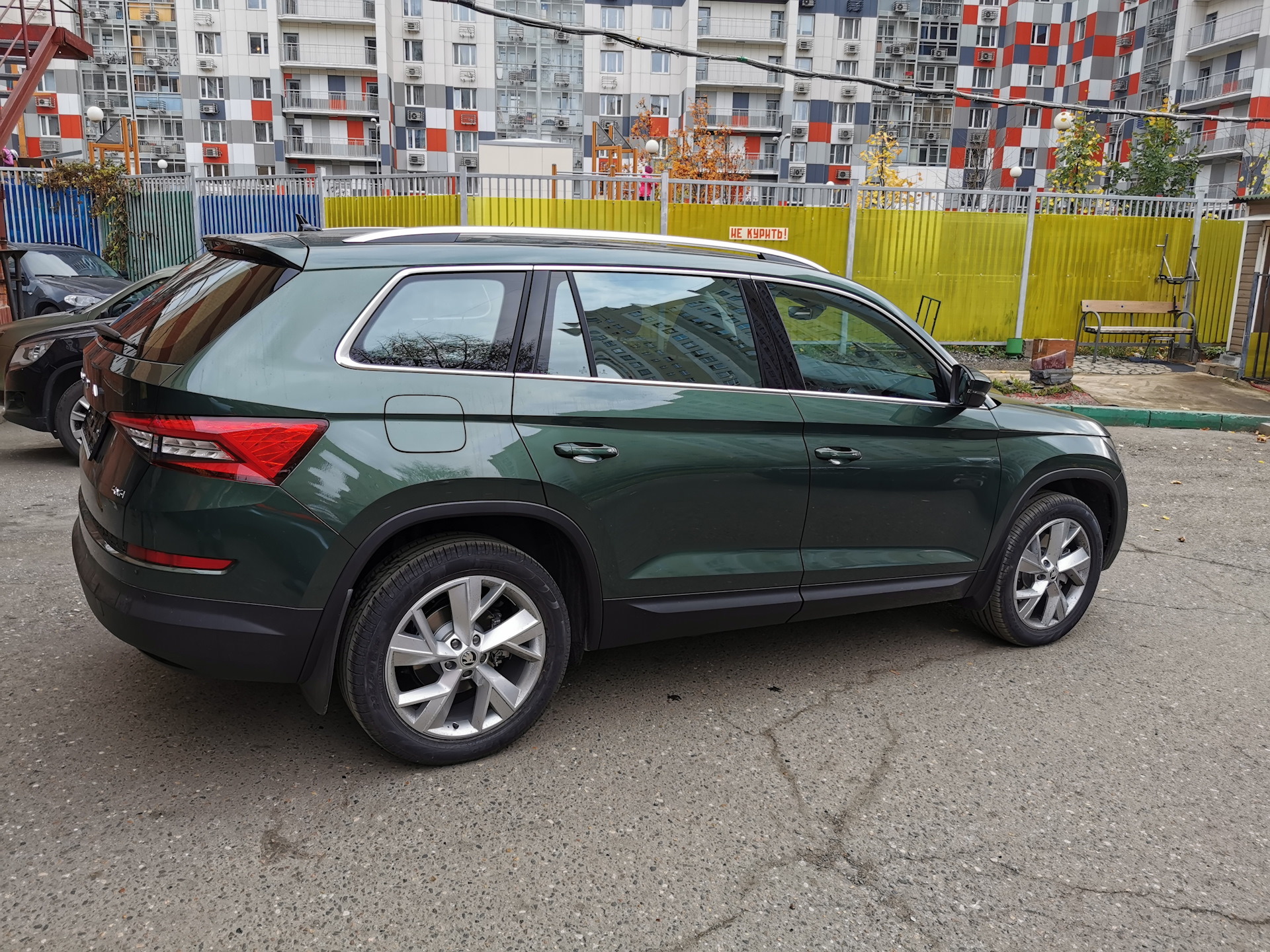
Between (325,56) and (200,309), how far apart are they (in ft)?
231

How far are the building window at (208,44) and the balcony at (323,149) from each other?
675cm

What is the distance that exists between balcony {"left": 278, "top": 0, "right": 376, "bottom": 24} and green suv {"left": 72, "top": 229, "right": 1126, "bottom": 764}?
6912 cm

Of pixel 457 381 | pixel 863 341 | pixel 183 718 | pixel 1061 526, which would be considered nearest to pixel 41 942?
pixel 183 718

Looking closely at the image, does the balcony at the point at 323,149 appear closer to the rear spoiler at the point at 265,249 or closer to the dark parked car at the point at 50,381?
the dark parked car at the point at 50,381

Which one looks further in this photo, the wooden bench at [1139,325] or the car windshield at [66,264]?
the wooden bench at [1139,325]

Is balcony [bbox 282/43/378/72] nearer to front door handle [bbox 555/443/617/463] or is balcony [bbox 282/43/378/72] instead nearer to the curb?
the curb

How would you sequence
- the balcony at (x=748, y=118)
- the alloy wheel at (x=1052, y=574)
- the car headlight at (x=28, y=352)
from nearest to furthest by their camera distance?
1. the alloy wheel at (x=1052, y=574)
2. the car headlight at (x=28, y=352)
3. the balcony at (x=748, y=118)

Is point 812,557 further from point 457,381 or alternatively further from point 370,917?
point 370,917

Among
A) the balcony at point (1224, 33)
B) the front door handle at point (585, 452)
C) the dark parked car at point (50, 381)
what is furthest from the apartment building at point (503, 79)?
the front door handle at point (585, 452)

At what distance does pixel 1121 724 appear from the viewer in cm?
385

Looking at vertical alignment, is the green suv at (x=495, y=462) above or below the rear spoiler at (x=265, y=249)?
below

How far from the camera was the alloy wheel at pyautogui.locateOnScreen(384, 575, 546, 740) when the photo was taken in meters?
3.19

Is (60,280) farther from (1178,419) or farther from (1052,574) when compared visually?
(1178,419)

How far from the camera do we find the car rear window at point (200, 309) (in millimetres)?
3059
